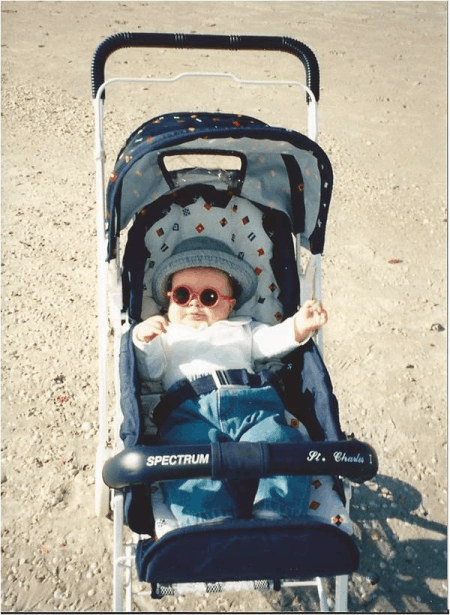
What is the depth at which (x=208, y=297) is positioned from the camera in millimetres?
2703

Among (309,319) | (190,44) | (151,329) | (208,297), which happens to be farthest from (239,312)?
(190,44)

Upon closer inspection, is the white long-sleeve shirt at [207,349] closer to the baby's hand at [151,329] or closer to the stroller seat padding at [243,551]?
the baby's hand at [151,329]

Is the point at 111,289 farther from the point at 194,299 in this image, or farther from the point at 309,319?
the point at 309,319

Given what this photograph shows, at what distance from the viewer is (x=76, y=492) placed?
9.95 ft

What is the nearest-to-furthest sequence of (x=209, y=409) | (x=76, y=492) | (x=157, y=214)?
(x=209, y=409), (x=157, y=214), (x=76, y=492)

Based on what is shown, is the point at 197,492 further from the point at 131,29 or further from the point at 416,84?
the point at 131,29

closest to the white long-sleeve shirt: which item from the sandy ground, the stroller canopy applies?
the stroller canopy

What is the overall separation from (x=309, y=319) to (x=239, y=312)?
1.61 feet

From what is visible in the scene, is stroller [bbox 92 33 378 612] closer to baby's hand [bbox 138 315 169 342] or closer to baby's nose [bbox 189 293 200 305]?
baby's hand [bbox 138 315 169 342]

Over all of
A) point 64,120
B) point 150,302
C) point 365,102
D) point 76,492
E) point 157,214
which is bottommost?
point 76,492

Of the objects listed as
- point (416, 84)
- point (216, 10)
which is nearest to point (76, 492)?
point (416, 84)

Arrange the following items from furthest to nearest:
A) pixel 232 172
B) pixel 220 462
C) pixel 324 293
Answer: pixel 324 293 → pixel 232 172 → pixel 220 462

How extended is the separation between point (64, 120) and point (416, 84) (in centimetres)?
464

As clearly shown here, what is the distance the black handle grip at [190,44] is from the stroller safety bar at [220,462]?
1592mm
